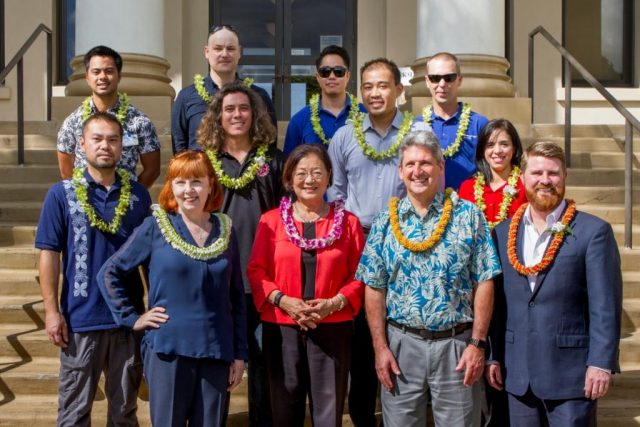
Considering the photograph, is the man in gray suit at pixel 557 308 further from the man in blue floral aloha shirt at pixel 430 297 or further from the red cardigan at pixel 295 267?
the red cardigan at pixel 295 267

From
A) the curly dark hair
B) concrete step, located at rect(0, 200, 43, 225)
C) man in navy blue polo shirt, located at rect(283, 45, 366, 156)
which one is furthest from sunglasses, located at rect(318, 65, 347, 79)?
concrete step, located at rect(0, 200, 43, 225)

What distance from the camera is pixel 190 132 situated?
5.13 meters

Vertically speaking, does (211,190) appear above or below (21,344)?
above

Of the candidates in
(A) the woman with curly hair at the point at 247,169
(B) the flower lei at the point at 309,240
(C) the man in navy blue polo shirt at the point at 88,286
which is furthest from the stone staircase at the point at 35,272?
(B) the flower lei at the point at 309,240

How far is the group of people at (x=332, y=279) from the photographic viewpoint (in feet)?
12.1

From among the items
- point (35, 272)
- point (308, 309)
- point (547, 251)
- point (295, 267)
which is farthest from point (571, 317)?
point (35, 272)

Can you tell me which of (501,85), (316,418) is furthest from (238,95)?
(501,85)

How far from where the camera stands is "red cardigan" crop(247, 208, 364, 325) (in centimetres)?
407

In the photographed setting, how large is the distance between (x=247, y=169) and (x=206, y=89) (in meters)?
0.97

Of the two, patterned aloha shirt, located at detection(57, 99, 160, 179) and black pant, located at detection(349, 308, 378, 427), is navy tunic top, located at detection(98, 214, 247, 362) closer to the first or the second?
black pant, located at detection(349, 308, 378, 427)

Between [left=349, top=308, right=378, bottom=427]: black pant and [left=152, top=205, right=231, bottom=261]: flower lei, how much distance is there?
1.04 m

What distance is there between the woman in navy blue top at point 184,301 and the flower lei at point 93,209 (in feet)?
0.83

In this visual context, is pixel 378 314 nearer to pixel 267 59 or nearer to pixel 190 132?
pixel 190 132

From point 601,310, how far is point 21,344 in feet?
12.4
